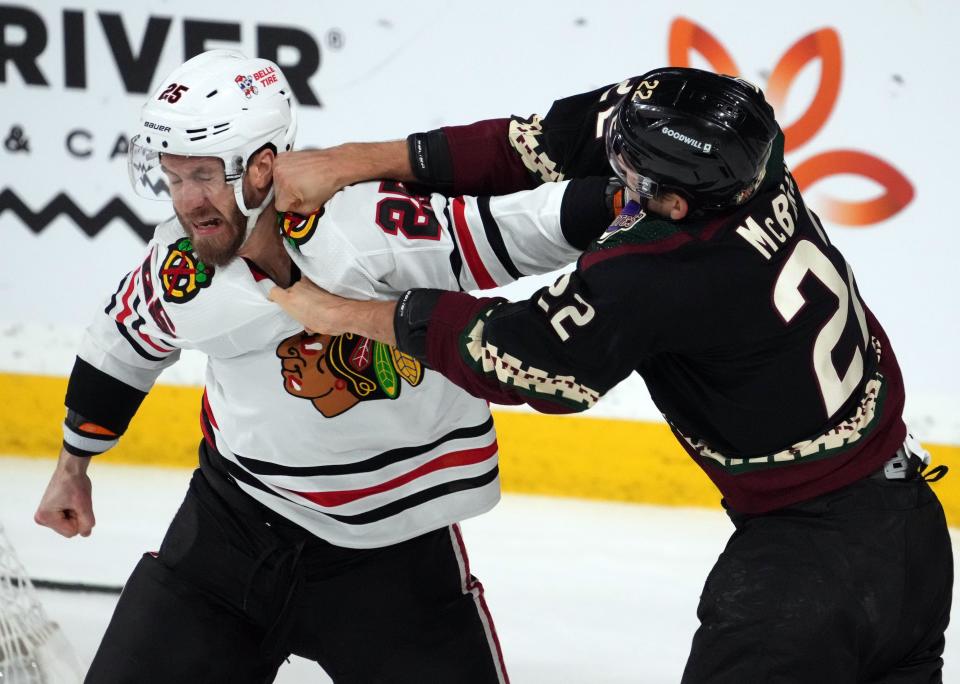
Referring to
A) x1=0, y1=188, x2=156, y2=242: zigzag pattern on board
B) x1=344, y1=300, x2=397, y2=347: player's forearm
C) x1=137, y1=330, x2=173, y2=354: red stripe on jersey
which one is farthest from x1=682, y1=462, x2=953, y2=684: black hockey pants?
x1=0, y1=188, x2=156, y2=242: zigzag pattern on board

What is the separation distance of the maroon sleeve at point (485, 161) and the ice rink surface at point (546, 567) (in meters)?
1.41

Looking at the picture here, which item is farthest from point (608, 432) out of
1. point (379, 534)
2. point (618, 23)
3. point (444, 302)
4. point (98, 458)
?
point (444, 302)

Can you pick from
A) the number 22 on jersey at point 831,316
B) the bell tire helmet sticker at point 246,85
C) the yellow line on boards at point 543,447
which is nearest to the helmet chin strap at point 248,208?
the bell tire helmet sticker at point 246,85

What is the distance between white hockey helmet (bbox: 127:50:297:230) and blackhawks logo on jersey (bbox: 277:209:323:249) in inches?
2.8

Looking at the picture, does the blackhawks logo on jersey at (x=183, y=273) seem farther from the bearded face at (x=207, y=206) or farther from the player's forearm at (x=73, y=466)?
the player's forearm at (x=73, y=466)

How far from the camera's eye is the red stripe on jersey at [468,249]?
6.29 feet

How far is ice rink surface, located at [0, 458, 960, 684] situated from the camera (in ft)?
10.1

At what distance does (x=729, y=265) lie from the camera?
1.62 meters

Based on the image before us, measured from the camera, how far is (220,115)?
6.13 feet

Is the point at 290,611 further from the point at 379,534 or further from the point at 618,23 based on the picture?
the point at 618,23

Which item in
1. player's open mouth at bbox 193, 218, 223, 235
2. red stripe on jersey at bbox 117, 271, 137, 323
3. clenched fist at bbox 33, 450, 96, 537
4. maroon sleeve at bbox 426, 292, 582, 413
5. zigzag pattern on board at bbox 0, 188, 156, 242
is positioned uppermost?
maroon sleeve at bbox 426, 292, 582, 413

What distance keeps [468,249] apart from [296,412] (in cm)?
37

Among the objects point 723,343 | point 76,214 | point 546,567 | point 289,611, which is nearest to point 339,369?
point 289,611

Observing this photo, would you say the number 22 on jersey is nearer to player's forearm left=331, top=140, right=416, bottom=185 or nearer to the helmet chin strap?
player's forearm left=331, top=140, right=416, bottom=185
